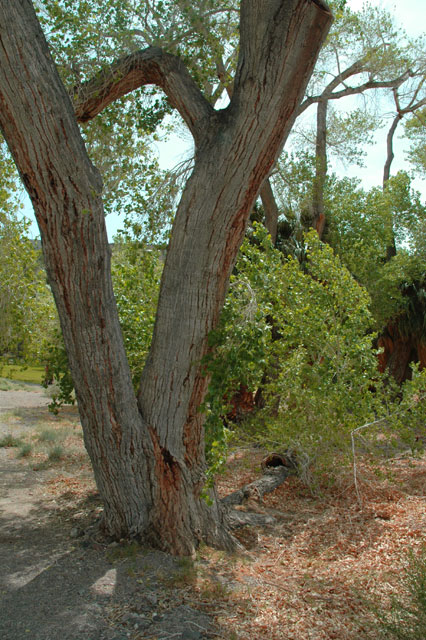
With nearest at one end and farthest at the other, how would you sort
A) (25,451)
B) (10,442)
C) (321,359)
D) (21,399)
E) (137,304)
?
(137,304)
(321,359)
(25,451)
(10,442)
(21,399)

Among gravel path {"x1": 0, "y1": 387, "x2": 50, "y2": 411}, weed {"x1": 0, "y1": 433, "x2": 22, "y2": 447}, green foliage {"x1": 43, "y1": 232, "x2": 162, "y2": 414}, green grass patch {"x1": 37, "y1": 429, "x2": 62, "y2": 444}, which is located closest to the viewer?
green foliage {"x1": 43, "y1": 232, "x2": 162, "y2": 414}

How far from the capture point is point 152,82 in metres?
5.02

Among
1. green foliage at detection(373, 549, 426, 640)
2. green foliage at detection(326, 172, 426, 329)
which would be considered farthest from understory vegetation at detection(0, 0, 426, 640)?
green foliage at detection(326, 172, 426, 329)

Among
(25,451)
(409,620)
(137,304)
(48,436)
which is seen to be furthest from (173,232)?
(48,436)

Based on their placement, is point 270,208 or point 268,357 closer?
point 268,357

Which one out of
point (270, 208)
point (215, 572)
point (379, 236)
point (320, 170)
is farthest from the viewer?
point (379, 236)

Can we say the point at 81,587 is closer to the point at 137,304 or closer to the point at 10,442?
the point at 137,304

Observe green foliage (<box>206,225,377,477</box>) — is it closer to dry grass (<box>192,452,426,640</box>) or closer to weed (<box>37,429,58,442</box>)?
dry grass (<box>192,452,426,640</box>)

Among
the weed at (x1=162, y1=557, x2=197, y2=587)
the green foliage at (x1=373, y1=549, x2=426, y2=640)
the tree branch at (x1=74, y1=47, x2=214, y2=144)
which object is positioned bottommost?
the weed at (x1=162, y1=557, x2=197, y2=587)

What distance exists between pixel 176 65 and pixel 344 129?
981 centimetres

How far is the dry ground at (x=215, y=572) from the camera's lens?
3.60 m

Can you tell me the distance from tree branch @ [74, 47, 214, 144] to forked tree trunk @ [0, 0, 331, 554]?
0.01 m

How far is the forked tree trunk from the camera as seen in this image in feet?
12.8

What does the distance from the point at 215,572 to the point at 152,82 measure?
4.38 m
